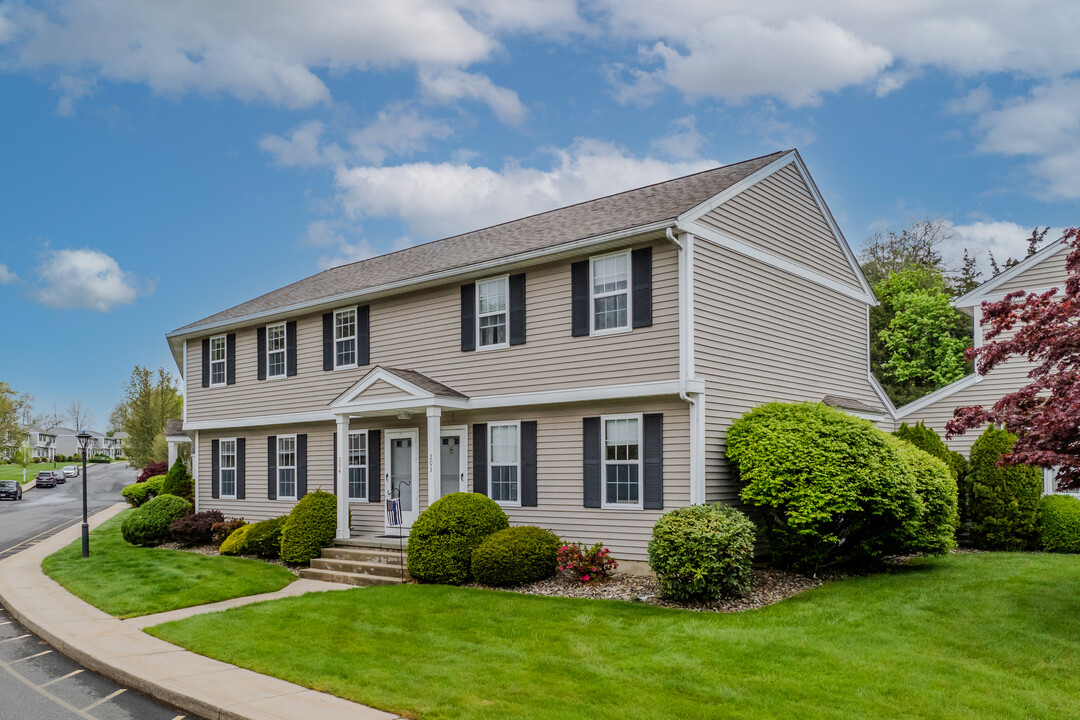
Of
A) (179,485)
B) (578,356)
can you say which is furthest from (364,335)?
(179,485)

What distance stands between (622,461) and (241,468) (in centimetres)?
1232

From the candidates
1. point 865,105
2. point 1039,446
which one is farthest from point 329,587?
point 865,105

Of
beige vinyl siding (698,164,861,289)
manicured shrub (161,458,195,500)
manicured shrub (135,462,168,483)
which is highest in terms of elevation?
beige vinyl siding (698,164,861,289)

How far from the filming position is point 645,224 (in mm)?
12477

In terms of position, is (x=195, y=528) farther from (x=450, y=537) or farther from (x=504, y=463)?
(x=450, y=537)

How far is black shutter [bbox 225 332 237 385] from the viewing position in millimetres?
21078

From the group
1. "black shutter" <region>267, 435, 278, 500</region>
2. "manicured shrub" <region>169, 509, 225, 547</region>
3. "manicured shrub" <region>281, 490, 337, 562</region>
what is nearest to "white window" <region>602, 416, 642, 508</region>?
"manicured shrub" <region>281, 490, 337, 562</region>

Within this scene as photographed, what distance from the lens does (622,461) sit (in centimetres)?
1298

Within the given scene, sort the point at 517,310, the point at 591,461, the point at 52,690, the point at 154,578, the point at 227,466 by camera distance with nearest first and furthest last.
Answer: the point at 52,690
the point at 591,461
the point at 154,578
the point at 517,310
the point at 227,466

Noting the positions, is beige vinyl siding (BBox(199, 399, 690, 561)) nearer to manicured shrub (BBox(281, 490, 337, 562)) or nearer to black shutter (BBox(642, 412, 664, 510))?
black shutter (BBox(642, 412, 664, 510))

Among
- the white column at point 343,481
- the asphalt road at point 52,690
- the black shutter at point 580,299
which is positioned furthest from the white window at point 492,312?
the asphalt road at point 52,690

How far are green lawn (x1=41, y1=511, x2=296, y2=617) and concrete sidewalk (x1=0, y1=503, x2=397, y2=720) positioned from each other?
493mm

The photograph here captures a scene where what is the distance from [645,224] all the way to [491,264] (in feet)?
11.0

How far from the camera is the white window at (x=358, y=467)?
1731 centimetres
